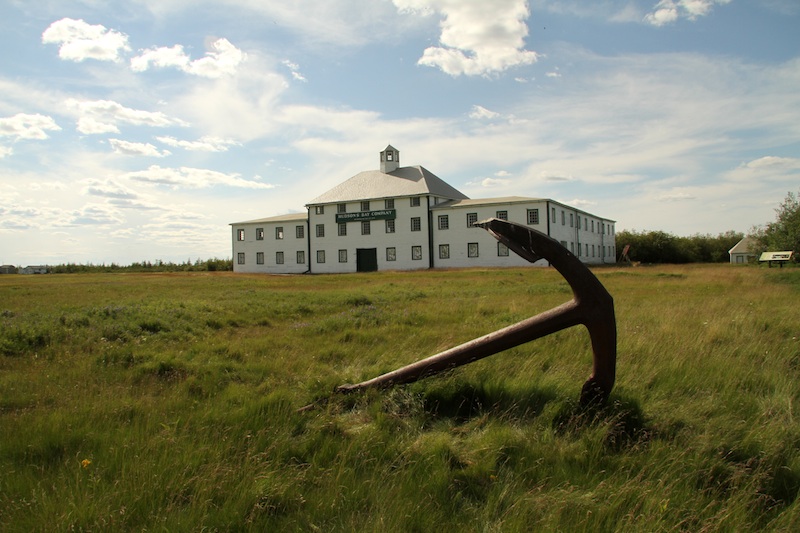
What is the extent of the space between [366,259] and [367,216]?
3.81 m

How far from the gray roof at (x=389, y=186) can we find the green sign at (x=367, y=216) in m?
1.27

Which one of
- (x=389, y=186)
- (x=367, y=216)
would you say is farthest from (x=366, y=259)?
(x=389, y=186)

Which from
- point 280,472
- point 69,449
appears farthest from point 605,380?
point 69,449

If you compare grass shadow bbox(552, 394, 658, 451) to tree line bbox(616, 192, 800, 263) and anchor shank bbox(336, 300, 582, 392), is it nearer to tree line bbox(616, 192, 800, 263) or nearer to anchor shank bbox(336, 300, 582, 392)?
anchor shank bbox(336, 300, 582, 392)

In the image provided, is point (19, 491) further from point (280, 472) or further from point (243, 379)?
point (243, 379)

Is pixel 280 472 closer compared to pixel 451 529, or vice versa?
pixel 451 529

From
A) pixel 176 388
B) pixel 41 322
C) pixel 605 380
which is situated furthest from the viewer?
pixel 41 322

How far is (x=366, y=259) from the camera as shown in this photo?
1916 inches

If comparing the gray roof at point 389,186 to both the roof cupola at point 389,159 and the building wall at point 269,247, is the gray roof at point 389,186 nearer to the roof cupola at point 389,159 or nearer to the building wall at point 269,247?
the roof cupola at point 389,159

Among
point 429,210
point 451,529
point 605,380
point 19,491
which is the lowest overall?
point 451,529

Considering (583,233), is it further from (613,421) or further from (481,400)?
(613,421)

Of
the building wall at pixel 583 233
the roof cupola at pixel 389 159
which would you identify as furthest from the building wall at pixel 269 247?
the building wall at pixel 583 233

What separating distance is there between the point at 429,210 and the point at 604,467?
1675 inches

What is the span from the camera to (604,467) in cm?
369
